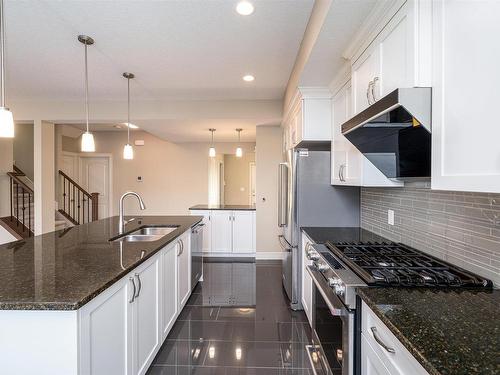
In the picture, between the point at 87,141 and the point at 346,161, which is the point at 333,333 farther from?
the point at 87,141

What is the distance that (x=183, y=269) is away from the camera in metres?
2.97

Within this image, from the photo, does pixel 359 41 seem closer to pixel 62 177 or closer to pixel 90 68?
pixel 90 68

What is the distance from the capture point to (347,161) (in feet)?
8.05

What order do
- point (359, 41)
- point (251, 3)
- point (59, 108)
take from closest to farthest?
point (359, 41), point (251, 3), point (59, 108)

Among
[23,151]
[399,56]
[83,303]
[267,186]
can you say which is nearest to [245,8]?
[399,56]

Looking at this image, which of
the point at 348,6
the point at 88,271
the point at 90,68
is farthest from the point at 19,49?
the point at 348,6

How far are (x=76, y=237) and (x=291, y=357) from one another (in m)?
2.03

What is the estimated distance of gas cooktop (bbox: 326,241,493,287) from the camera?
51.3 inches

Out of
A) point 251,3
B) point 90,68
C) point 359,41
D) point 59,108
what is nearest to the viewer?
point 359,41

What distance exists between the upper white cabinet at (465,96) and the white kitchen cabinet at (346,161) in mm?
780

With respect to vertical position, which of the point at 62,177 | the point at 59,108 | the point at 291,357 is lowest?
the point at 291,357

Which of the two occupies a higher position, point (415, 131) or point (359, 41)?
point (359, 41)

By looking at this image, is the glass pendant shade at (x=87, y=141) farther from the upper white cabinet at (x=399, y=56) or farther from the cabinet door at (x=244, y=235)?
the cabinet door at (x=244, y=235)

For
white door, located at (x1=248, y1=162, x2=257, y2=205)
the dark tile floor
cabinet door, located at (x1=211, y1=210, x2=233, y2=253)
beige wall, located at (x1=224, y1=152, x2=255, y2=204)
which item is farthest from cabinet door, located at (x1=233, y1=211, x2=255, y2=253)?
beige wall, located at (x1=224, y1=152, x2=255, y2=204)
